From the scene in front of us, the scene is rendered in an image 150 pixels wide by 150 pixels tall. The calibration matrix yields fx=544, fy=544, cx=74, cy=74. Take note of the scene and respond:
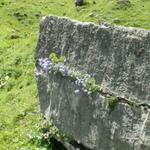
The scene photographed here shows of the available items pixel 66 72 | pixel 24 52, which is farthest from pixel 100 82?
pixel 24 52

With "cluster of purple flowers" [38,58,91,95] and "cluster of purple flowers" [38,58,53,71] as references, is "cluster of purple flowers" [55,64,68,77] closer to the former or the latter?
"cluster of purple flowers" [38,58,91,95]

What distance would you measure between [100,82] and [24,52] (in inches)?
471

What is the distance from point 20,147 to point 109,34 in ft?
15.9

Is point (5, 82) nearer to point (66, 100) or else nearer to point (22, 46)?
point (22, 46)

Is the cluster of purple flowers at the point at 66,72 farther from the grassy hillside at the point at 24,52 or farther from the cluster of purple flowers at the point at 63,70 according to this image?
the grassy hillside at the point at 24,52

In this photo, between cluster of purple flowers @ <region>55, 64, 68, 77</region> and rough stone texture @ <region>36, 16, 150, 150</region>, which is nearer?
rough stone texture @ <region>36, 16, 150, 150</region>

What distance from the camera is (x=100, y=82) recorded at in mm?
10922

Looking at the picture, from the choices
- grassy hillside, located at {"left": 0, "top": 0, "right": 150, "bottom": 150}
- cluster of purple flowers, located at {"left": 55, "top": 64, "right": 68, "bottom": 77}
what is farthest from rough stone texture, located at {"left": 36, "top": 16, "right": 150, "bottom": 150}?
grassy hillside, located at {"left": 0, "top": 0, "right": 150, "bottom": 150}

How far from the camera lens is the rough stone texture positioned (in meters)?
10.0

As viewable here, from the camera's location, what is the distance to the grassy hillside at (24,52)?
1554 centimetres

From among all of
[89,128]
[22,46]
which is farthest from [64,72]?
[22,46]

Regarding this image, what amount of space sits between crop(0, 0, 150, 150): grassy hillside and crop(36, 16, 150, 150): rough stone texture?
1.98m

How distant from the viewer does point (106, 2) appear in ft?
110

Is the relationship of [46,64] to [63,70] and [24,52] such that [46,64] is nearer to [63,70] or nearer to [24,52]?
[63,70]
